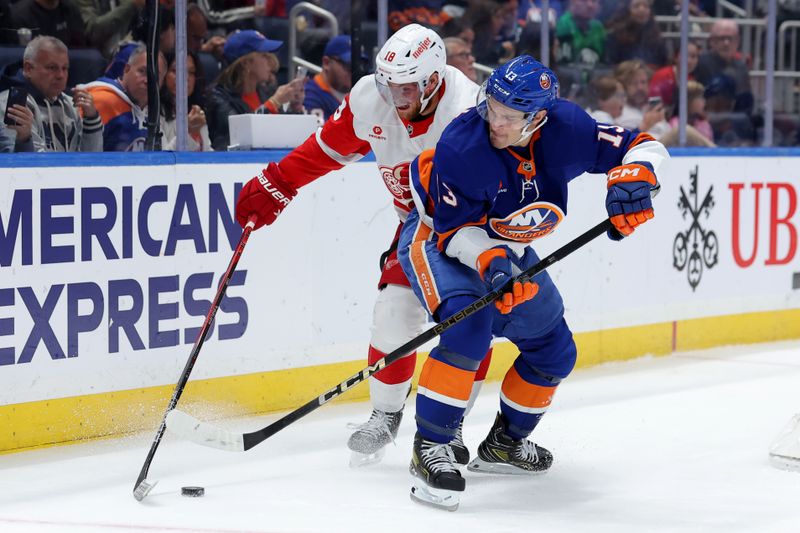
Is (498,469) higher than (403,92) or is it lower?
lower

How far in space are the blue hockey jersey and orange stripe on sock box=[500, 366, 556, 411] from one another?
391 mm

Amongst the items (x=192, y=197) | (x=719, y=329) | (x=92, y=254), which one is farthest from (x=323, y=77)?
(x=719, y=329)

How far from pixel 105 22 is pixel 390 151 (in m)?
1.07

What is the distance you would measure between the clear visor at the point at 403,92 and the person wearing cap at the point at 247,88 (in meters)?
1.10

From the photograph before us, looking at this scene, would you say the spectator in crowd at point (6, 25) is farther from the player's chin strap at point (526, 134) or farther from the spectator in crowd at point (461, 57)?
the spectator in crowd at point (461, 57)

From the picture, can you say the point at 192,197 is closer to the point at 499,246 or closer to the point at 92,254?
the point at 92,254

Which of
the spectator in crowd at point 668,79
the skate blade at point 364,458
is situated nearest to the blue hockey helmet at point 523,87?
the skate blade at point 364,458

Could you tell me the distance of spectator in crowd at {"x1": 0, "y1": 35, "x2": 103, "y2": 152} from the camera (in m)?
3.82

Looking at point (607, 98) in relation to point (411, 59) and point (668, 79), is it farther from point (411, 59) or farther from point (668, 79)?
point (411, 59)

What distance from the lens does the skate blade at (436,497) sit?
3062 millimetres

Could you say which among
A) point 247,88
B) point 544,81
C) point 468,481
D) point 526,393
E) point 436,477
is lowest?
point 468,481

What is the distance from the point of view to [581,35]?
5.57m

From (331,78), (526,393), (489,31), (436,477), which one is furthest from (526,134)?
(489,31)

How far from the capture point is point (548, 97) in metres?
2.99
